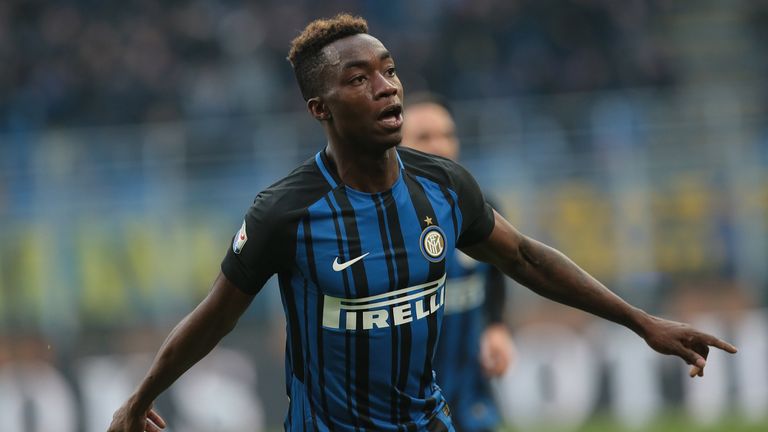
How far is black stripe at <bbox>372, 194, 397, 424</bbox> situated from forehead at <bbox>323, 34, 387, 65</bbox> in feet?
1.54

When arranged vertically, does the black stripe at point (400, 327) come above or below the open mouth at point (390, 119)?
below

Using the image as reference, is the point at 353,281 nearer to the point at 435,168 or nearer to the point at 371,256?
the point at 371,256

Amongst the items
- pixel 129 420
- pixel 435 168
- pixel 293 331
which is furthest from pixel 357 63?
pixel 129 420

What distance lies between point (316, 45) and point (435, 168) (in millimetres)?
609

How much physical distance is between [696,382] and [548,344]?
1.28 metres

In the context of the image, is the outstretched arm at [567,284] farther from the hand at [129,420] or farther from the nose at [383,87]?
the hand at [129,420]

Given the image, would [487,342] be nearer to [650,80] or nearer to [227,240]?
[227,240]

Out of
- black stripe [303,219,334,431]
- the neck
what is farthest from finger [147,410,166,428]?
the neck

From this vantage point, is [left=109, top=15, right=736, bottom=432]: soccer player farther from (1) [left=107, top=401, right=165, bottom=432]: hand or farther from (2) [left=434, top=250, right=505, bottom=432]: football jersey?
(2) [left=434, top=250, right=505, bottom=432]: football jersey

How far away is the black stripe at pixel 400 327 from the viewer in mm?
4262

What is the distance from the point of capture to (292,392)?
447 centimetres

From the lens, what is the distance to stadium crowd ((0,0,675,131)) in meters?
15.9

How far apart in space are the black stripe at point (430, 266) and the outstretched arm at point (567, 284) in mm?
318

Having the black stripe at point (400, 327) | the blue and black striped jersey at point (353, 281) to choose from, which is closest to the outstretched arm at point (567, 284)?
the blue and black striped jersey at point (353, 281)
